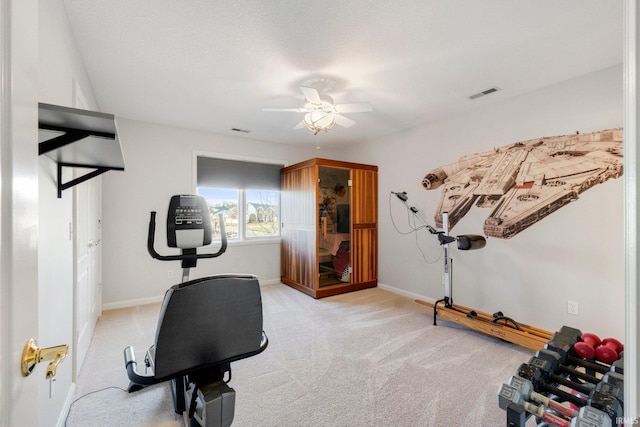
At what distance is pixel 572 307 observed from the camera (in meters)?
2.59

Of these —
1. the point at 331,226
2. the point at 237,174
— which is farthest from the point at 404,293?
the point at 237,174

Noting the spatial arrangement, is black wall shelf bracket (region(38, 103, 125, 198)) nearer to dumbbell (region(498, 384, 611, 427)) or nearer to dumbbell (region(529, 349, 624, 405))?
dumbbell (region(498, 384, 611, 427))

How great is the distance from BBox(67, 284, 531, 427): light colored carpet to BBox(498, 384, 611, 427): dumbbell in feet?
2.36

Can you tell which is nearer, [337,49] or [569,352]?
[569,352]

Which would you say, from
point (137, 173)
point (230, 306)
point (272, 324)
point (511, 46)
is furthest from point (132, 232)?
point (511, 46)

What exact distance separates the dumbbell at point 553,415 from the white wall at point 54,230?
6.90 feet

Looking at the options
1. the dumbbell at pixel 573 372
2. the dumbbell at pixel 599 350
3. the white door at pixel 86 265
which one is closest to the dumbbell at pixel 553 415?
the dumbbell at pixel 573 372

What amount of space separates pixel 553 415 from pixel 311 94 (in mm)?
2449

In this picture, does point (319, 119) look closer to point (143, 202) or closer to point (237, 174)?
point (237, 174)

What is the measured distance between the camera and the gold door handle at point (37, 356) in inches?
22.6

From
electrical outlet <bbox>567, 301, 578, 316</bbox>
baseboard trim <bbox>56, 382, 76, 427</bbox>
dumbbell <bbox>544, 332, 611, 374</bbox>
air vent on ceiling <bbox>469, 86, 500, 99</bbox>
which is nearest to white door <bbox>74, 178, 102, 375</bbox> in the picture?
baseboard trim <bbox>56, 382, 76, 427</bbox>

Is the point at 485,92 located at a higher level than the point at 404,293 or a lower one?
higher

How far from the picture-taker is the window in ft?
14.1

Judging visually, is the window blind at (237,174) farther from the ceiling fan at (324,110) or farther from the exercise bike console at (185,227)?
the exercise bike console at (185,227)
